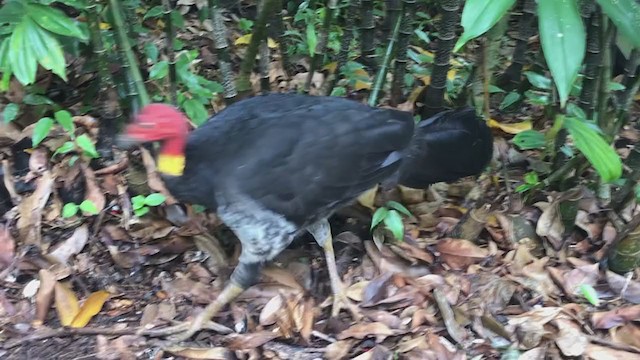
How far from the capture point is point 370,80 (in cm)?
332

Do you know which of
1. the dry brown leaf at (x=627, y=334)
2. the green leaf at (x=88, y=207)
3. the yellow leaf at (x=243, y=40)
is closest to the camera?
the dry brown leaf at (x=627, y=334)

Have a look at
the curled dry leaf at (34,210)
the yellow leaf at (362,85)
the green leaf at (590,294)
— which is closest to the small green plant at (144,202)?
the curled dry leaf at (34,210)

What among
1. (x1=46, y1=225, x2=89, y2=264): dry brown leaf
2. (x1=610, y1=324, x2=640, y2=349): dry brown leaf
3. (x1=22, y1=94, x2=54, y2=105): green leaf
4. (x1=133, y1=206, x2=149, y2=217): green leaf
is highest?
(x1=22, y1=94, x2=54, y2=105): green leaf

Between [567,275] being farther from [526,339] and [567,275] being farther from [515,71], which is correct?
[515,71]

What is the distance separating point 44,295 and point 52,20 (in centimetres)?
100

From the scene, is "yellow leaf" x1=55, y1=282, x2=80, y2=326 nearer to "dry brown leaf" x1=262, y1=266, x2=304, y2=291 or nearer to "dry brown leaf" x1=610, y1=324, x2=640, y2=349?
"dry brown leaf" x1=262, y1=266, x2=304, y2=291

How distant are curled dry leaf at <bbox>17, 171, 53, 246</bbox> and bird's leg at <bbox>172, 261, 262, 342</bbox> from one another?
2.39 ft

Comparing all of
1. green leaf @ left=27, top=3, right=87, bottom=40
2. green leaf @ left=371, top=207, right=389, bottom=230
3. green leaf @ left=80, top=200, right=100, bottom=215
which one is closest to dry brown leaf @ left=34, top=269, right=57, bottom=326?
green leaf @ left=80, top=200, right=100, bottom=215

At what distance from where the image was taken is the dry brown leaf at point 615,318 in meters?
2.43

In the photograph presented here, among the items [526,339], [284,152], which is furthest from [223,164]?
[526,339]

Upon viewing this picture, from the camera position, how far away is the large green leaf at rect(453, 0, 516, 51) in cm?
154

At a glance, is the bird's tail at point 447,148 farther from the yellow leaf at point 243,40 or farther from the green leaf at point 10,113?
the green leaf at point 10,113

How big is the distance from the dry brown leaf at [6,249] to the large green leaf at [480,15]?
1976mm

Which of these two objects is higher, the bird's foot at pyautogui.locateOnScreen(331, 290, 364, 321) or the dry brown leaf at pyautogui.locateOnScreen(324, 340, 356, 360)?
the bird's foot at pyautogui.locateOnScreen(331, 290, 364, 321)
